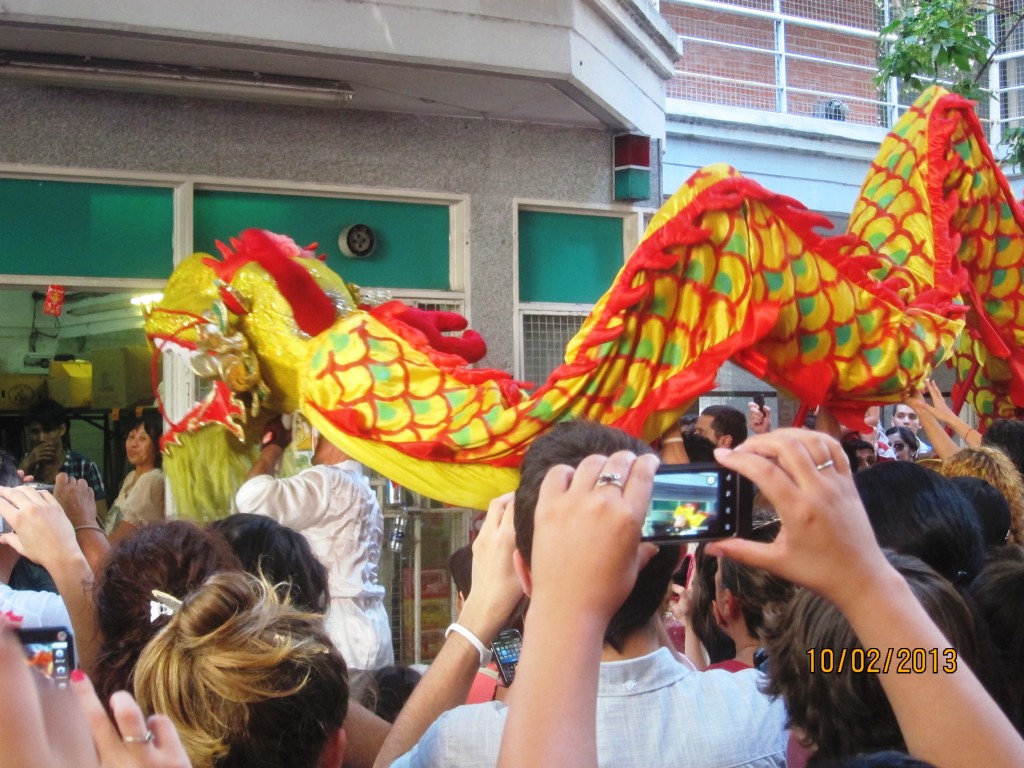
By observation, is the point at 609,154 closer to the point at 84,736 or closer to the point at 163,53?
the point at 163,53

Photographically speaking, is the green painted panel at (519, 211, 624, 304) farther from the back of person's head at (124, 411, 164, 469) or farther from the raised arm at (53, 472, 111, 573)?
the raised arm at (53, 472, 111, 573)

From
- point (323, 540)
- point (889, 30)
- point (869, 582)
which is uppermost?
point (889, 30)

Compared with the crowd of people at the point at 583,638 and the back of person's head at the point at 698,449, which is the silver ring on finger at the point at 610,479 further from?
the back of person's head at the point at 698,449

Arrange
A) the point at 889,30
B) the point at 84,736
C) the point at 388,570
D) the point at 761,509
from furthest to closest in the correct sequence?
the point at 889,30 → the point at 388,570 → the point at 761,509 → the point at 84,736

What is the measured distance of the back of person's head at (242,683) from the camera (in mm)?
1480

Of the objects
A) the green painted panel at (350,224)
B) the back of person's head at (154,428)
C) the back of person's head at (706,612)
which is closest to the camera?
the back of person's head at (706,612)

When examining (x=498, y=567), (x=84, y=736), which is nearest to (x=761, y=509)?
(x=498, y=567)

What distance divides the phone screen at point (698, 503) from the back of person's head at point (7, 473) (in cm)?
214

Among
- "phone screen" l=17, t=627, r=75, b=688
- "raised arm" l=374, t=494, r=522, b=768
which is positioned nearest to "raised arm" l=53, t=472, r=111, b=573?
"raised arm" l=374, t=494, r=522, b=768

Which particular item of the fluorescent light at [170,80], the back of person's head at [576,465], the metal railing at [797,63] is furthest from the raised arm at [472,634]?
the metal railing at [797,63]

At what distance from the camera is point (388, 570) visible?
222 inches

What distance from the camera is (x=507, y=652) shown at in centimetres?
222

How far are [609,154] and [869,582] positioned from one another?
509 centimetres
